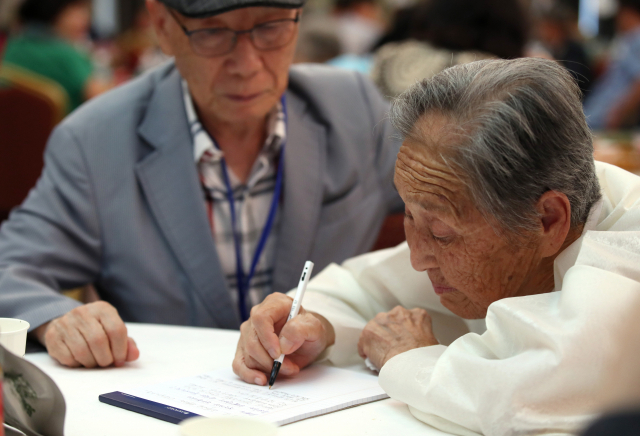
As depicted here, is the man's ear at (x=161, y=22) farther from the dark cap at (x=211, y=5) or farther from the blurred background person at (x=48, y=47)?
the blurred background person at (x=48, y=47)

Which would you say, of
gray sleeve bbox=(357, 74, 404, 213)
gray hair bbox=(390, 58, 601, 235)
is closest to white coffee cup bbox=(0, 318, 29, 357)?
gray hair bbox=(390, 58, 601, 235)

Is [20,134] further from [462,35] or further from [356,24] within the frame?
[356,24]

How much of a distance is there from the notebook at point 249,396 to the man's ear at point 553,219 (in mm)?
390

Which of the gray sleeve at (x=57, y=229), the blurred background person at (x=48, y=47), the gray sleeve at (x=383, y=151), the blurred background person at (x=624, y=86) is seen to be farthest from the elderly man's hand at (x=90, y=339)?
the blurred background person at (x=624, y=86)

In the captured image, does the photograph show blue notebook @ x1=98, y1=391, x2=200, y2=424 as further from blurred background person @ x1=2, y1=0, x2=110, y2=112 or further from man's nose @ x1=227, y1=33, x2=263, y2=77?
blurred background person @ x1=2, y1=0, x2=110, y2=112

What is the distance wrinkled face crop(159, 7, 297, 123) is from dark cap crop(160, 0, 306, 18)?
5cm

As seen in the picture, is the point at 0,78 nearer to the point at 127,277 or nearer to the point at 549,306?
the point at 127,277

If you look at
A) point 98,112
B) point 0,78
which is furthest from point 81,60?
point 98,112

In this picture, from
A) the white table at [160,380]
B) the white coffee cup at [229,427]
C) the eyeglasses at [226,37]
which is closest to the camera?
the white coffee cup at [229,427]

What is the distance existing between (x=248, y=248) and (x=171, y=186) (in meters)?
0.30

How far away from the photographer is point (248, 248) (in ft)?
7.06

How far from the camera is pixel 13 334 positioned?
1.12 metres

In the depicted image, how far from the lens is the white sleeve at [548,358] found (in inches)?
38.2

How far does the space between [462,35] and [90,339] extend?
271 centimetres
